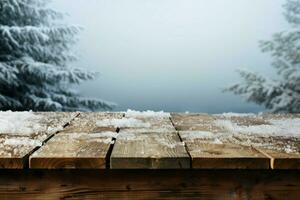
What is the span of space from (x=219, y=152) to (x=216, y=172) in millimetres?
37

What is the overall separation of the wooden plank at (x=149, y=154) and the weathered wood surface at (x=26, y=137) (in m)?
0.15

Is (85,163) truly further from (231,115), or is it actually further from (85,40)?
(85,40)

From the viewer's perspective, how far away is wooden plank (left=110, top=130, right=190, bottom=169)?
2.75ft

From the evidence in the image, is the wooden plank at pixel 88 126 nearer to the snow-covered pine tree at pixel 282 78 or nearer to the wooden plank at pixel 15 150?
the wooden plank at pixel 15 150

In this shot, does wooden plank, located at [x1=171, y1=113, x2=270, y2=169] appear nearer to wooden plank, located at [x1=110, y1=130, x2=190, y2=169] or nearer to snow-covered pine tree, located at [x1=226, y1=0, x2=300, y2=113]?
wooden plank, located at [x1=110, y1=130, x2=190, y2=169]

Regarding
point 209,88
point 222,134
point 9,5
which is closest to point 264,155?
point 222,134

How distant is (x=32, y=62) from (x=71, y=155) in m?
4.18

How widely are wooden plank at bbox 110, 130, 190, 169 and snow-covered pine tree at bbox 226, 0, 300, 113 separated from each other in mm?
3489

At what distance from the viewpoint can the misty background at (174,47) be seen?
440 cm

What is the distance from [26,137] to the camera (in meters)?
1.08

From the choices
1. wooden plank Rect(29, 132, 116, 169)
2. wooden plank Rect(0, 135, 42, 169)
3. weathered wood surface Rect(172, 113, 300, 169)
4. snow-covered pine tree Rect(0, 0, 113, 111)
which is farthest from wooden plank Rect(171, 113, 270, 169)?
snow-covered pine tree Rect(0, 0, 113, 111)

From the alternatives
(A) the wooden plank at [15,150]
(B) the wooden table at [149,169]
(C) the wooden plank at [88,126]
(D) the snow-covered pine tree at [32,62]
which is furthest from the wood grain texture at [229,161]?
(D) the snow-covered pine tree at [32,62]

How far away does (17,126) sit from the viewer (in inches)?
50.0

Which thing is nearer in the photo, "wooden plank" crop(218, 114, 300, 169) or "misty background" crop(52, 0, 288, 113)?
"wooden plank" crop(218, 114, 300, 169)
